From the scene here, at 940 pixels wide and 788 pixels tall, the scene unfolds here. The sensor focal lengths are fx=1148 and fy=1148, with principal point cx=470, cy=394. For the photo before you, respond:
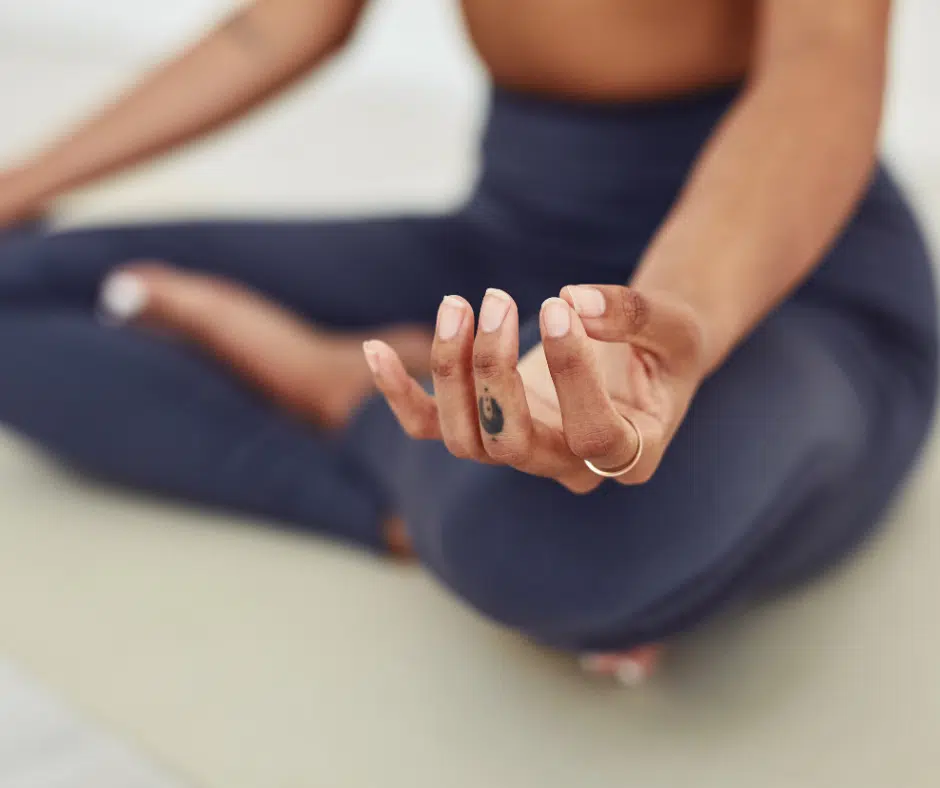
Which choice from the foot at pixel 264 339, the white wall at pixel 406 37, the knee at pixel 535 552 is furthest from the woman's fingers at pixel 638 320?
the white wall at pixel 406 37

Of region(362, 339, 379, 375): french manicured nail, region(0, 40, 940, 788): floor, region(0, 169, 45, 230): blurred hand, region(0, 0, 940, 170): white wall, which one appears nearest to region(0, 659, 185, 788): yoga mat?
region(0, 40, 940, 788): floor

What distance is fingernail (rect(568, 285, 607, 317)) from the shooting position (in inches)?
14.3

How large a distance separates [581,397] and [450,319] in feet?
0.16

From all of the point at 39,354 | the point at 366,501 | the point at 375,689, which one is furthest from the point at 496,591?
the point at 39,354

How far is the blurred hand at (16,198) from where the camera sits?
92 centimetres

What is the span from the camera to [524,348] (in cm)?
51

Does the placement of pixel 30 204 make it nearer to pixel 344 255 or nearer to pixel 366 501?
pixel 344 255

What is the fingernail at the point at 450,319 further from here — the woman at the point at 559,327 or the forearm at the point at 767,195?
the forearm at the point at 767,195

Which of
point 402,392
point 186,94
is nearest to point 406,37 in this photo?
point 186,94

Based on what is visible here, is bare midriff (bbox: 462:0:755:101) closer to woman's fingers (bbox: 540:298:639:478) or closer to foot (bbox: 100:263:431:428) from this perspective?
foot (bbox: 100:263:431:428)

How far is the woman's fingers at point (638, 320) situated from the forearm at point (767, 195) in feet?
0.08

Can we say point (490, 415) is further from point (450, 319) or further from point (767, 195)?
point (767, 195)

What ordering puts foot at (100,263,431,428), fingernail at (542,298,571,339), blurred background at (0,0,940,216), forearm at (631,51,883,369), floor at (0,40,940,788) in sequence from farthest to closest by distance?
blurred background at (0,0,940,216), foot at (100,263,431,428), floor at (0,40,940,788), forearm at (631,51,883,369), fingernail at (542,298,571,339)

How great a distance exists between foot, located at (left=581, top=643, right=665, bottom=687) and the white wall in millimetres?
942
